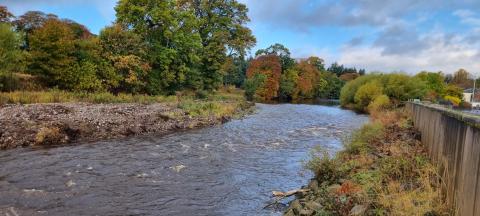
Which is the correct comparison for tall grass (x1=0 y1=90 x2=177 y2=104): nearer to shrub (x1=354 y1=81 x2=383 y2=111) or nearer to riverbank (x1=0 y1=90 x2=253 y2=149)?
riverbank (x1=0 y1=90 x2=253 y2=149)

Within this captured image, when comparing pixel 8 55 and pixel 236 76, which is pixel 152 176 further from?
pixel 236 76

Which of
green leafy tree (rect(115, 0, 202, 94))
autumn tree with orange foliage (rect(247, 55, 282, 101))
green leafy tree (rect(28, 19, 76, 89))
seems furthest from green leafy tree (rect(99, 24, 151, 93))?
autumn tree with orange foliage (rect(247, 55, 282, 101))

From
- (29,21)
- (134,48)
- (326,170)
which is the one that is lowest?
(326,170)

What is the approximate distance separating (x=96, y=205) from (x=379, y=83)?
165 feet

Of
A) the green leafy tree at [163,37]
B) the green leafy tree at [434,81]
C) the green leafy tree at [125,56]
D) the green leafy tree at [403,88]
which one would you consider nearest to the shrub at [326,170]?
the green leafy tree at [125,56]

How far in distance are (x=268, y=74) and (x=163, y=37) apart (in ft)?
131

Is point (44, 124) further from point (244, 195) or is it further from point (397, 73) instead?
point (397, 73)

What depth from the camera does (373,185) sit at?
9.00 meters

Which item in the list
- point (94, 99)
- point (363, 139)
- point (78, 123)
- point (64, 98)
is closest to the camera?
point (363, 139)

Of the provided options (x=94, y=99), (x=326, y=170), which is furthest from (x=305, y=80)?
(x=326, y=170)

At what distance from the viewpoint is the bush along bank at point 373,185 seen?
761cm

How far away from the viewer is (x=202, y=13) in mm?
53406

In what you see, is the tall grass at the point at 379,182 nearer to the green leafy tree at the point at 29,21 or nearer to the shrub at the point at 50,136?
the shrub at the point at 50,136

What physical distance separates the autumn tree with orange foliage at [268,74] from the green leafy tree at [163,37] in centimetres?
3464
